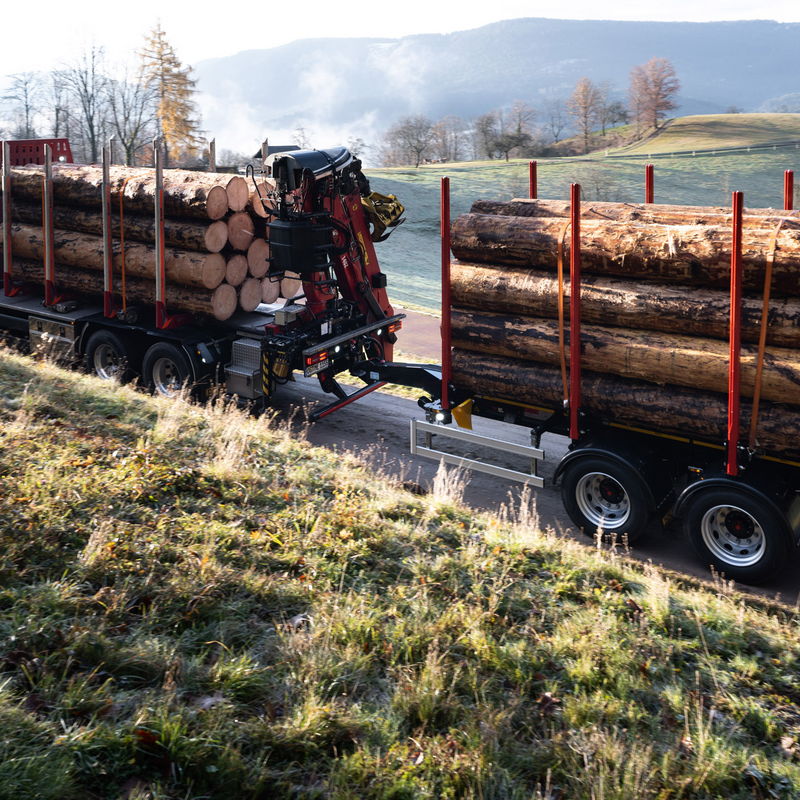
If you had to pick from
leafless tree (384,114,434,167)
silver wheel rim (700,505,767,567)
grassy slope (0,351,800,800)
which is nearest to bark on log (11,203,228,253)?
grassy slope (0,351,800,800)

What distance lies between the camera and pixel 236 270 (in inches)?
487

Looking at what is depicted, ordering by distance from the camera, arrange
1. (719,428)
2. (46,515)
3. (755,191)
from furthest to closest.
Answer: (755,191), (719,428), (46,515)

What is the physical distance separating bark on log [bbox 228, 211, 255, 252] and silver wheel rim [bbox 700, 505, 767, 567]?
7.50 meters

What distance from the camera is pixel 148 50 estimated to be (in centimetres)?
5997

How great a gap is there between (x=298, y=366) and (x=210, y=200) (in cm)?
253

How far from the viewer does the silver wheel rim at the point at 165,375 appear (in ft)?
40.4

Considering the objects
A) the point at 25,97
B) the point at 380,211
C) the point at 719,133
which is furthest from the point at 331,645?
the point at 719,133

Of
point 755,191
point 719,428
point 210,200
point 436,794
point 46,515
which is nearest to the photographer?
point 436,794

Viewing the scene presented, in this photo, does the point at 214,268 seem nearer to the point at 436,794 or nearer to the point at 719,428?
the point at 719,428

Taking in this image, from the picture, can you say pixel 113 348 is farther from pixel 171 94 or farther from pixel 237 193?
pixel 171 94

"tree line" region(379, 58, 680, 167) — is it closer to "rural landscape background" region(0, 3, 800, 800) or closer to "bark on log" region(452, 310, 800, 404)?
"bark on log" region(452, 310, 800, 404)

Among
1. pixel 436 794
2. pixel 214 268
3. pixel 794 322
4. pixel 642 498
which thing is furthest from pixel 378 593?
pixel 214 268

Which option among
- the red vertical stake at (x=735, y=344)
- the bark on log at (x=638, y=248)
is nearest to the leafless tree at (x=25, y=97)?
→ the bark on log at (x=638, y=248)

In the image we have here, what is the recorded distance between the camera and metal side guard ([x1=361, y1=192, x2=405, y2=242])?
12.5m
